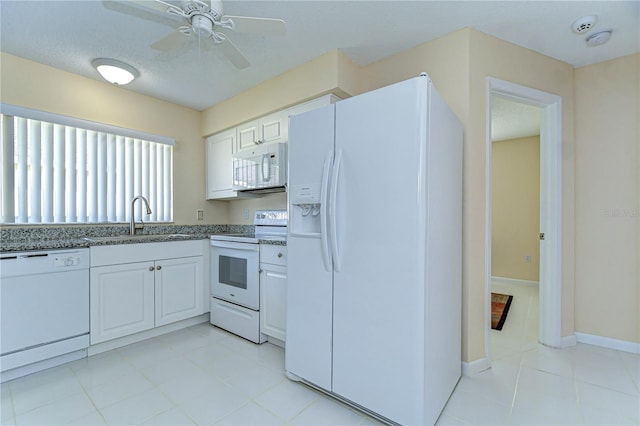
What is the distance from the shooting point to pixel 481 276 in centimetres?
210

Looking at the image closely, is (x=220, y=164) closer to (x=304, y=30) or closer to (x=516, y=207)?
(x=304, y=30)

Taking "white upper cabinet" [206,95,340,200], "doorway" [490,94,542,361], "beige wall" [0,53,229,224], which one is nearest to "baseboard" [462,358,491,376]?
"doorway" [490,94,542,361]

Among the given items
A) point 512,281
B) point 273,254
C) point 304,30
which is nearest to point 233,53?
point 304,30

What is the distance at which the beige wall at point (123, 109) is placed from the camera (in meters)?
2.39

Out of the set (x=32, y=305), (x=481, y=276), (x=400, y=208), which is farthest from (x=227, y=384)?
(x=481, y=276)

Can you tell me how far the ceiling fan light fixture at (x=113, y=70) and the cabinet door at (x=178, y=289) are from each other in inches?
62.5

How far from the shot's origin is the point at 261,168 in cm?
287

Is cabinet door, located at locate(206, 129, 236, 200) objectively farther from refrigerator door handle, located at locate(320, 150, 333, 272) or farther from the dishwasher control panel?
refrigerator door handle, located at locate(320, 150, 333, 272)

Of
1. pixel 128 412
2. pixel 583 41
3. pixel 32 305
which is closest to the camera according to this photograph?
pixel 128 412

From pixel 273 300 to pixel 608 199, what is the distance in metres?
2.90

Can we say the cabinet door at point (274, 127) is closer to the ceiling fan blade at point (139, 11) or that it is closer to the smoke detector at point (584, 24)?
the ceiling fan blade at point (139, 11)

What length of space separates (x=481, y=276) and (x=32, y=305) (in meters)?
3.10

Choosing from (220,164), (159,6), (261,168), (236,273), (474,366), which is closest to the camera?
(159,6)

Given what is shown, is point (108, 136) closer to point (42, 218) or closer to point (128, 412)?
point (42, 218)
